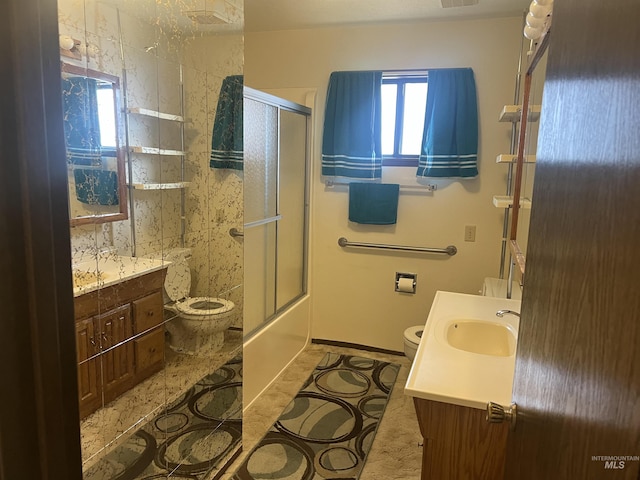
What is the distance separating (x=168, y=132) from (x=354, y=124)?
71.9 inches

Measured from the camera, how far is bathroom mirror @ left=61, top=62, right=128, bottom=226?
1.25 m

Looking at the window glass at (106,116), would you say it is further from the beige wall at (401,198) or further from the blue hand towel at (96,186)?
the beige wall at (401,198)

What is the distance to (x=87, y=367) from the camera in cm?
140

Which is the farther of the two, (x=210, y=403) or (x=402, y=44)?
(x=402, y=44)

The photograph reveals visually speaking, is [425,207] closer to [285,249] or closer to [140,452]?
[285,249]

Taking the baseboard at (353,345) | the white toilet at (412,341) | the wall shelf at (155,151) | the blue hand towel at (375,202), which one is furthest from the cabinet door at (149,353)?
the baseboard at (353,345)

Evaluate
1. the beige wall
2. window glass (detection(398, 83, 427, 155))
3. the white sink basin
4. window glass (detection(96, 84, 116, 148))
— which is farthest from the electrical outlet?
window glass (detection(96, 84, 116, 148))

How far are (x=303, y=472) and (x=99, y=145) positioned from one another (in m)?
1.73

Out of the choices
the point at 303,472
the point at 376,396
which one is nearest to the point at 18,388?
the point at 303,472

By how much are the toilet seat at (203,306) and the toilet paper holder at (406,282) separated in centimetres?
154

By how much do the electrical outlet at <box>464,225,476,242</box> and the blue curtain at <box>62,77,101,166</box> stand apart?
2.56 m

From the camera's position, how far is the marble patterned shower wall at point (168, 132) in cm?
138

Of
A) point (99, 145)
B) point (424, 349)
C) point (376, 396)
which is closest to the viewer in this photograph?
point (99, 145)

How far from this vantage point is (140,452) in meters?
1.69
